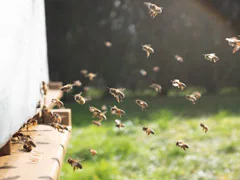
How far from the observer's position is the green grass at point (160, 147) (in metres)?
5.04

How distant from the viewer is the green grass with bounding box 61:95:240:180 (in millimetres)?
5035

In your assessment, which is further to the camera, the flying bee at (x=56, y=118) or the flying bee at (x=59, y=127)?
the flying bee at (x=56, y=118)

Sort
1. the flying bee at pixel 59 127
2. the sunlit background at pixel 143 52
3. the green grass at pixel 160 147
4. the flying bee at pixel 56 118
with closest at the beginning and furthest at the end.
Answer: the flying bee at pixel 59 127, the flying bee at pixel 56 118, the green grass at pixel 160 147, the sunlit background at pixel 143 52

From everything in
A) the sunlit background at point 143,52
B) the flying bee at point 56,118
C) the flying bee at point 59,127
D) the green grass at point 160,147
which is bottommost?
the flying bee at point 59,127

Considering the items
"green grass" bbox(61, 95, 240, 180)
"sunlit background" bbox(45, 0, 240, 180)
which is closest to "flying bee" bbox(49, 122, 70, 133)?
"green grass" bbox(61, 95, 240, 180)

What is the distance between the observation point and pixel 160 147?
19.7 feet

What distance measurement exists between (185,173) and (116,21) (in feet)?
18.3

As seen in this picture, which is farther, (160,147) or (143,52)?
(143,52)

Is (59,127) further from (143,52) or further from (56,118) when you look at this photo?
(143,52)

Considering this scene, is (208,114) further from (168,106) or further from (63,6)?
(63,6)

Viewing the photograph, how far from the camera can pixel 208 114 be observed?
26.5ft

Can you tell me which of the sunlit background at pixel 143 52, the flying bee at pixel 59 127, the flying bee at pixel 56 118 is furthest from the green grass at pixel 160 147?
the flying bee at pixel 59 127

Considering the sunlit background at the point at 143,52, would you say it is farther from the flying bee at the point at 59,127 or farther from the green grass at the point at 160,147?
the flying bee at the point at 59,127

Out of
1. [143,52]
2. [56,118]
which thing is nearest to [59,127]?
[56,118]
